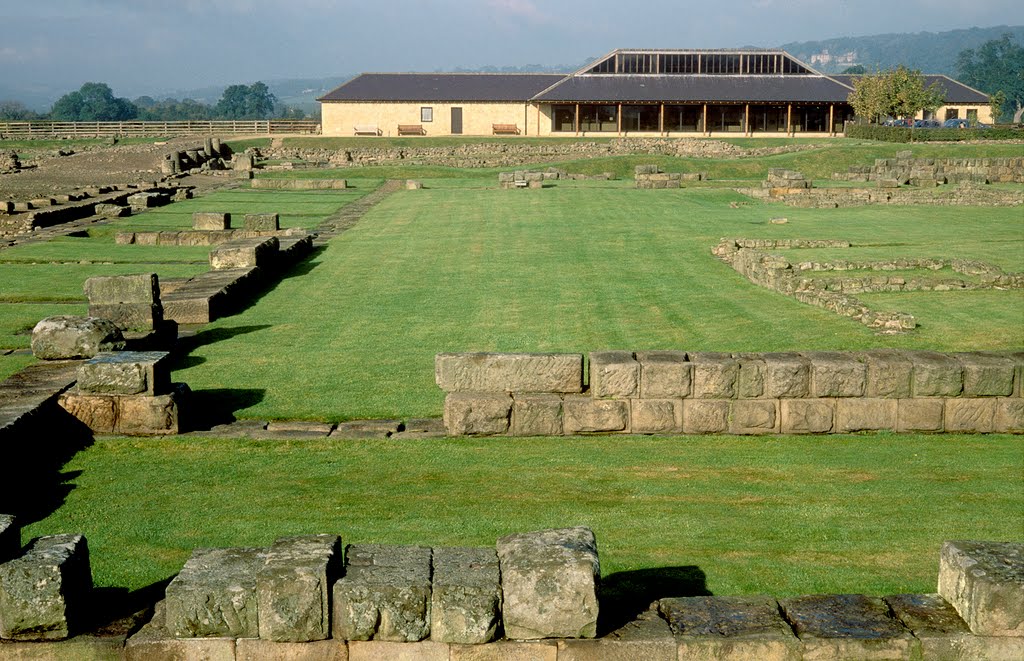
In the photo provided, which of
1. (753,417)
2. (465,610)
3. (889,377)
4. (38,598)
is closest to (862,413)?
(889,377)

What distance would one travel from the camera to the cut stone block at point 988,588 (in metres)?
5.64

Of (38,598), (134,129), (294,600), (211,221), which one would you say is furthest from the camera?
(134,129)

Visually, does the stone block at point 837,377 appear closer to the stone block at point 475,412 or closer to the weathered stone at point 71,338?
the stone block at point 475,412

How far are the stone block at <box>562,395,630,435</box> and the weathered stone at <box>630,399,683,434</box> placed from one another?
0.09 m

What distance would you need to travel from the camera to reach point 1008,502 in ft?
30.0

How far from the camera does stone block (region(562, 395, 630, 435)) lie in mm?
10789

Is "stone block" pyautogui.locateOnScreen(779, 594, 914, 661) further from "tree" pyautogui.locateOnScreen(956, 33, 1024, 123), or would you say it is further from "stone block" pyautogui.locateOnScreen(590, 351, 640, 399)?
"tree" pyautogui.locateOnScreen(956, 33, 1024, 123)

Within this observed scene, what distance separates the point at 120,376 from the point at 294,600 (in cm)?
577

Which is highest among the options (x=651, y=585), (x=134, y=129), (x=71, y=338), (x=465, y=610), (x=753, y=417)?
(x=134, y=129)

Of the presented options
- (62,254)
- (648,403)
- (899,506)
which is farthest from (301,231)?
(899,506)

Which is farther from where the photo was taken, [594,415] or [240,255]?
[240,255]

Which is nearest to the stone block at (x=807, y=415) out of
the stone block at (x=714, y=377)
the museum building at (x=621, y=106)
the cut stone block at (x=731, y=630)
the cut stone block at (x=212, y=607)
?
the stone block at (x=714, y=377)

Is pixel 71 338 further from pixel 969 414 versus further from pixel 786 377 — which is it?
pixel 969 414

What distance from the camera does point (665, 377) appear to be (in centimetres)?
1075
